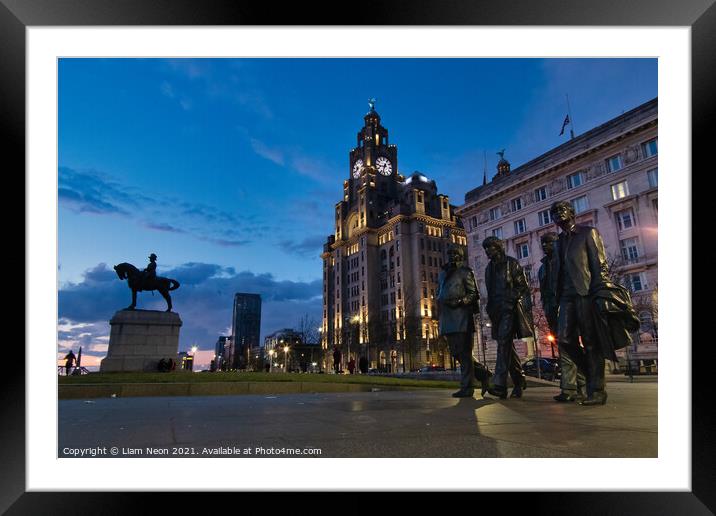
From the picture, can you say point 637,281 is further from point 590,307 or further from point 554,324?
point 590,307

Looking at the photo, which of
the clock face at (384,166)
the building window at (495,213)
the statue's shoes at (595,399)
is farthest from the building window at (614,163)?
the clock face at (384,166)

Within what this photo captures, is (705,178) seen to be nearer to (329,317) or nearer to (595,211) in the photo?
→ (595,211)

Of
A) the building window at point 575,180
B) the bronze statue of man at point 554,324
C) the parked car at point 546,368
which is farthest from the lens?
the building window at point 575,180

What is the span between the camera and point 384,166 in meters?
119

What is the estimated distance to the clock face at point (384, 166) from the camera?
11825cm

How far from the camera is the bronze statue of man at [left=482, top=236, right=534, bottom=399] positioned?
797cm

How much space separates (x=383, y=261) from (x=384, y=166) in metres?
30.2

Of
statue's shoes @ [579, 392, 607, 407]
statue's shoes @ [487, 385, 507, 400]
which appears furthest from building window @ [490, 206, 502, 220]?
statue's shoes @ [579, 392, 607, 407]

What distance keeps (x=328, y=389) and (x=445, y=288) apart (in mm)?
7637

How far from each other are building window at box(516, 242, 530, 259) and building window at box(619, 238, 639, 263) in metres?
9.07

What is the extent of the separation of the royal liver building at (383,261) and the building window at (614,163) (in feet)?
145

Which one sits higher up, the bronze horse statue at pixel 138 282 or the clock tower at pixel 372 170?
the clock tower at pixel 372 170

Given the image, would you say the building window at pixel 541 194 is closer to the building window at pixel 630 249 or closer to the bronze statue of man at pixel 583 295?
Result: the building window at pixel 630 249
